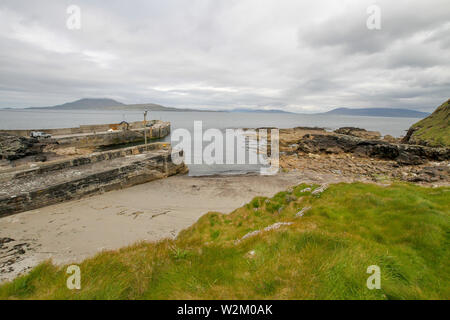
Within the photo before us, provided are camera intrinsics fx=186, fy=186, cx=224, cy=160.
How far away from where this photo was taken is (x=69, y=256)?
25.6 feet

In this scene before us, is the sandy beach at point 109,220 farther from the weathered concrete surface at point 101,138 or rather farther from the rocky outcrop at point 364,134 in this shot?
the rocky outcrop at point 364,134

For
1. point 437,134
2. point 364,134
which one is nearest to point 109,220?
point 437,134

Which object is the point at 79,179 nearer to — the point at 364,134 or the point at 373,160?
the point at 373,160

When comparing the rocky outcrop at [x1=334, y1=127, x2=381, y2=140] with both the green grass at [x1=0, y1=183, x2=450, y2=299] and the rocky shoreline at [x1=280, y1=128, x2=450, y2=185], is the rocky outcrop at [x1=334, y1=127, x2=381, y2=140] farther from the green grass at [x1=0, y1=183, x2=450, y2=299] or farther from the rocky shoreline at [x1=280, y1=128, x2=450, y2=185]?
A: the green grass at [x1=0, y1=183, x2=450, y2=299]

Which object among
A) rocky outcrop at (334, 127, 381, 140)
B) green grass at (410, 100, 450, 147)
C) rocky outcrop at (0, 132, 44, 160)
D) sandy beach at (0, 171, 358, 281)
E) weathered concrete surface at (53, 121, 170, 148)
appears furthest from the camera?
rocky outcrop at (334, 127, 381, 140)

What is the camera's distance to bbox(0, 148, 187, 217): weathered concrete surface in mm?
10812

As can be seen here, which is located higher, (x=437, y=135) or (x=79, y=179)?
(x=437, y=135)

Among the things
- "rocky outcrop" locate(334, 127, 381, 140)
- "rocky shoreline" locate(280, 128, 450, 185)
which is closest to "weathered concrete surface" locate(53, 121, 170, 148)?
"rocky shoreline" locate(280, 128, 450, 185)

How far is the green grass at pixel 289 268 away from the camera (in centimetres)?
304

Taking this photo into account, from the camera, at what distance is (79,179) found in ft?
42.7

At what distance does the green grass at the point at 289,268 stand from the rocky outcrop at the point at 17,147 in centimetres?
2916

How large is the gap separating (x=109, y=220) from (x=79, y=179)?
4769 mm

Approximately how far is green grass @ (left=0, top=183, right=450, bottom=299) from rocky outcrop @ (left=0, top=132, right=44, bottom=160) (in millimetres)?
29155
